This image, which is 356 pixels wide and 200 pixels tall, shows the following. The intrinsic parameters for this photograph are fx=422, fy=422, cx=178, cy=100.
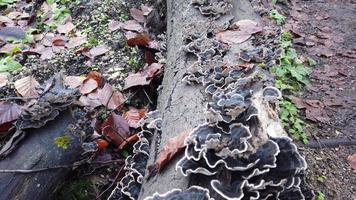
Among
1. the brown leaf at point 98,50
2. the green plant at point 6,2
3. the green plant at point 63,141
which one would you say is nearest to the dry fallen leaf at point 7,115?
the green plant at point 63,141

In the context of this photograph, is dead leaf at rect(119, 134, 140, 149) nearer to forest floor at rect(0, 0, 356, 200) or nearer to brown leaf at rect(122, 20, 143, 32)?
forest floor at rect(0, 0, 356, 200)

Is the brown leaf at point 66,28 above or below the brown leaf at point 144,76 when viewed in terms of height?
above

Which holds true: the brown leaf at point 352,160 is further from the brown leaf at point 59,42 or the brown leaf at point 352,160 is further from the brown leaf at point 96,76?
the brown leaf at point 59,42

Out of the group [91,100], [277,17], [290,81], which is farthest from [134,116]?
[277,17]

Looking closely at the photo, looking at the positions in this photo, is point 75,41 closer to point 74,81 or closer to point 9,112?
point 74,81

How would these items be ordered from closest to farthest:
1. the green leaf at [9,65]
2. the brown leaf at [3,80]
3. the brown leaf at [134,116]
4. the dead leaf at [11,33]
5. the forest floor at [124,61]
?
1. the forest floor at [124,61]
2. the brown leaf at [134,116]
3. the brown leaf at [3,80]
4. the green leaf at [9,65]
5. the dead leaf at [11,33]

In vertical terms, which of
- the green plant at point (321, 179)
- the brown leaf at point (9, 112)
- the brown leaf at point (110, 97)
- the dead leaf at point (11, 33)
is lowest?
the green plant at point (321, 179)

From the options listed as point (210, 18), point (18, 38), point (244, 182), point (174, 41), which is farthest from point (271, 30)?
point (18, 38)
